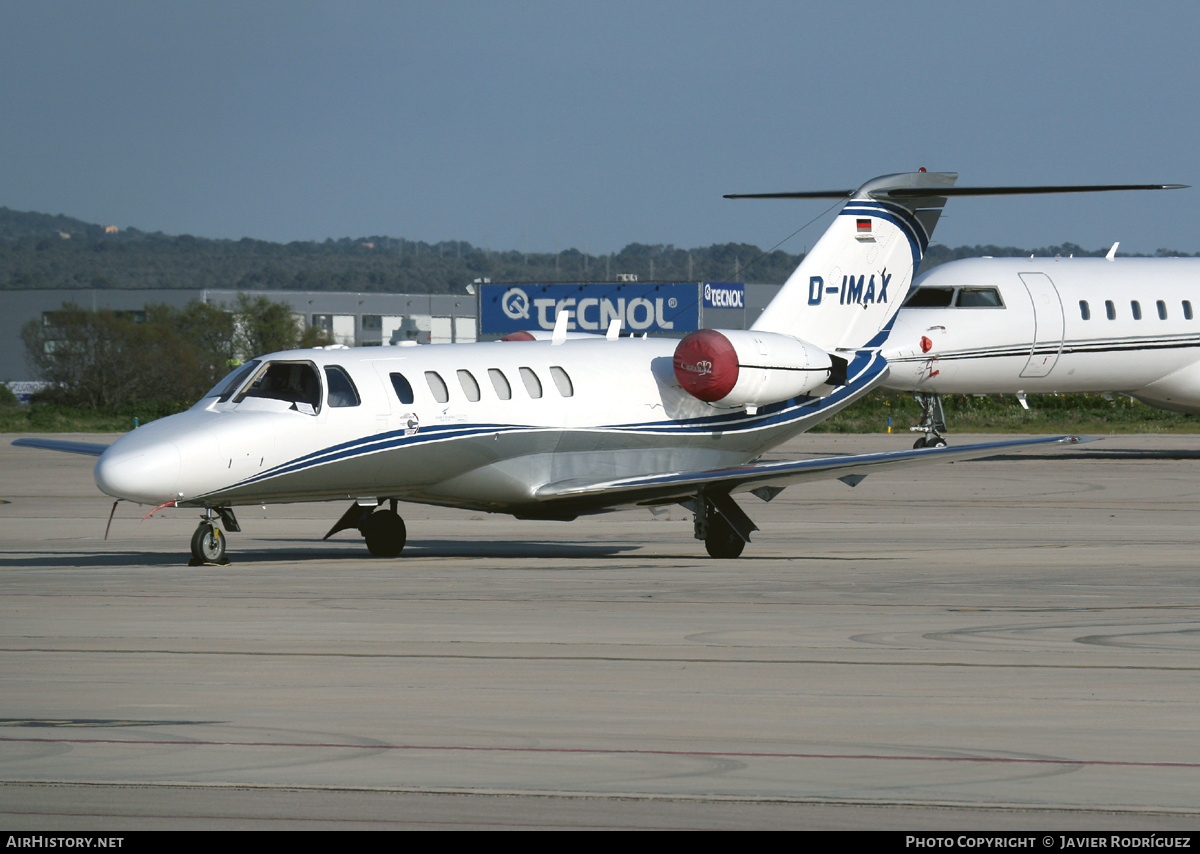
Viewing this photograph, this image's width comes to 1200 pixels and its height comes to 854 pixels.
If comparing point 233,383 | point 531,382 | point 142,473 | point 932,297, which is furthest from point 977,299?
point 142,473

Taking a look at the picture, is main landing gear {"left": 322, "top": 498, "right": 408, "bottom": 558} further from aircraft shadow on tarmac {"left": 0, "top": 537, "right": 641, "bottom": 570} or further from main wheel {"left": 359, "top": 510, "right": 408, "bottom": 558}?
aircraft shadow on tarmac {"left": 0, "top": 537, "right": 641, "bottom": 570}

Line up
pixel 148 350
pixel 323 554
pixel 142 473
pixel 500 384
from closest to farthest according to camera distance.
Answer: pixel 142 473, pixel 500 384, pixel 323 554, pixel 148 350

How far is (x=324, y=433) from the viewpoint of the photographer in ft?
58.0

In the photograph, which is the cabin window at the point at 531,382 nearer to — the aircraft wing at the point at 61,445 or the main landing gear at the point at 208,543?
the main landing gear at the point at 208,543

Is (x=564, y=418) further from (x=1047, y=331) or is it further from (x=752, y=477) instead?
(x=1047, y=331)

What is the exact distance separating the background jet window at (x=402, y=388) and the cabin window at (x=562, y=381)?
2014 millimetres

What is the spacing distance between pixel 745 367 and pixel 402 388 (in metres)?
4.39

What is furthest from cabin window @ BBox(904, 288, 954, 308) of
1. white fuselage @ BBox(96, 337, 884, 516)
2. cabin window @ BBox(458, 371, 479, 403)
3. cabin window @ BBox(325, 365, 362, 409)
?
cabin window @ BBox(325, 365, 362, 409)

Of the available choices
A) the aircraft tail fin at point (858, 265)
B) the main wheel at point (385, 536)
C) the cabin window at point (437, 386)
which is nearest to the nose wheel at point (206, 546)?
the main wheel at point (385, 536)

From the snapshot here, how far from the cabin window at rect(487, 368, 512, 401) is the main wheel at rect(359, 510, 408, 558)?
6.35 feet

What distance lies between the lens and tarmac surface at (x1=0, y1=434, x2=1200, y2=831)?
272 inches

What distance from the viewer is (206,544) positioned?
57.7 ft
